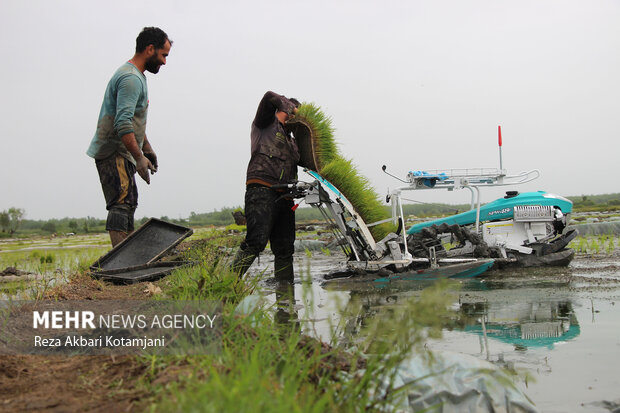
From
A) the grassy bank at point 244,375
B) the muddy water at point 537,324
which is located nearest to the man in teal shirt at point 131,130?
the muddy water at point 537,324

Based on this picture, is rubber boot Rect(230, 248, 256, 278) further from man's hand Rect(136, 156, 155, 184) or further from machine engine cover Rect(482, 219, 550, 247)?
machine engine cover Rect(482, 219, 550, 247)

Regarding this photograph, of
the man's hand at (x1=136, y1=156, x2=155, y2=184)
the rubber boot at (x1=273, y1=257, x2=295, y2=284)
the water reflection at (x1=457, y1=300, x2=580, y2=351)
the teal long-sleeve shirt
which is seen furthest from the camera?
the rubber boot at (x1=273, y1=257, x2=295, y2=284)

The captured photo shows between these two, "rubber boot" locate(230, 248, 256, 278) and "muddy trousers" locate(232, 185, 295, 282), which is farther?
"muddy trousers" locate(232, 185, 295, 282)

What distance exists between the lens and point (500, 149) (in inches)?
255

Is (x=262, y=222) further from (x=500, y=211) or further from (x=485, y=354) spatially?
(x=500, y=211)

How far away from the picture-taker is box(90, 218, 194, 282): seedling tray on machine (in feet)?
16.0

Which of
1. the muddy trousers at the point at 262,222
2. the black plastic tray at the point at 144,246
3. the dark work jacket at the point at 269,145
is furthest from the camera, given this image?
the dark work jacket at the point at 269,145

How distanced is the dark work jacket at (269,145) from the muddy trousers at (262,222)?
0.17 meters

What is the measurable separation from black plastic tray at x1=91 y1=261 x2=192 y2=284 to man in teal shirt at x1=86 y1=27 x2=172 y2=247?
462 mm

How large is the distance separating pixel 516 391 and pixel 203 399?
1.41m

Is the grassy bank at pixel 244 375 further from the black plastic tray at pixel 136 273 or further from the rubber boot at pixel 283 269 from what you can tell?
the rubber boot at pixel 283 269

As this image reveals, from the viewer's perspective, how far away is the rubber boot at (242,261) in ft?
16.9

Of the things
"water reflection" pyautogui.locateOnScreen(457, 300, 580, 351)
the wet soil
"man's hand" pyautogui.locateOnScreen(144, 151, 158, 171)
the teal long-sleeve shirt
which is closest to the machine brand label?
the wet soil

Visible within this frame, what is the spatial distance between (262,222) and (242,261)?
539mm
